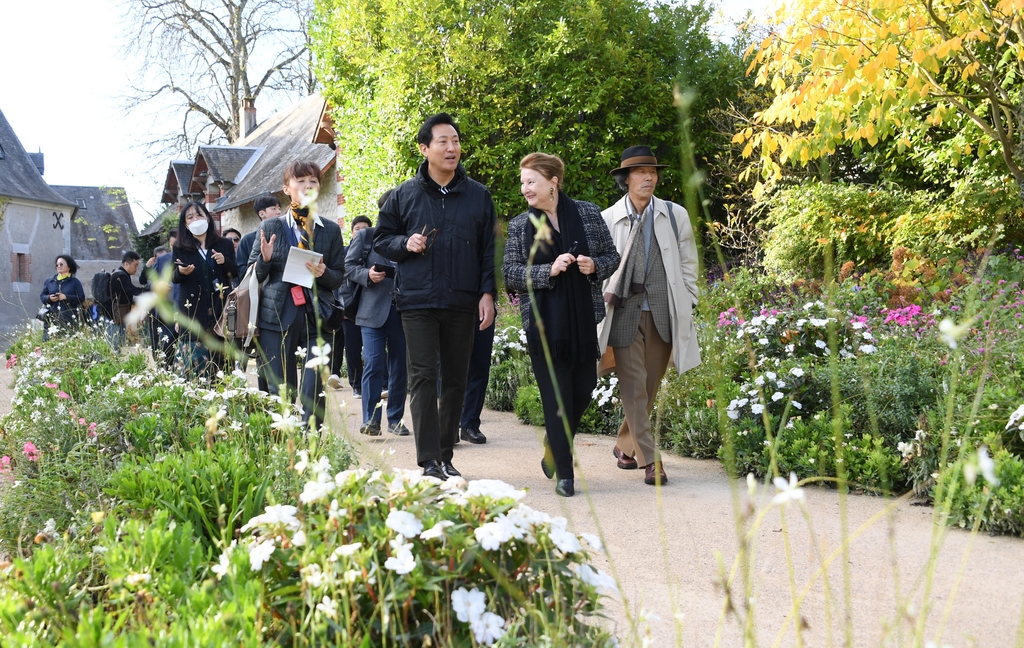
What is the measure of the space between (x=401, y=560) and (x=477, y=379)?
5317 mm

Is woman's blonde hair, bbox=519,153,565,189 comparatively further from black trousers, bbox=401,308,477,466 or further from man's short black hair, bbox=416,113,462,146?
black trousers, bbox=401,308,477,466

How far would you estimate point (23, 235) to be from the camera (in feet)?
131

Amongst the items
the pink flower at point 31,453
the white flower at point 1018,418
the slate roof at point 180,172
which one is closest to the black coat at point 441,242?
the pink flower at point 31,453

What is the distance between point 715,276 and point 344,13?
23.4 ft

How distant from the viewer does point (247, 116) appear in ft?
123

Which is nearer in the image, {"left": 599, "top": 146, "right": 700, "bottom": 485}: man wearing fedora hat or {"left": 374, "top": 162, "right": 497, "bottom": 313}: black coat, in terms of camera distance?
{"left": 374, "top": 162, "right": 497, "bottom": 313}: black coat

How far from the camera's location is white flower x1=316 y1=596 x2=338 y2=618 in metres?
1.93

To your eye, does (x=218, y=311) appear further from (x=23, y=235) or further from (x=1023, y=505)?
(x=23, y=235)

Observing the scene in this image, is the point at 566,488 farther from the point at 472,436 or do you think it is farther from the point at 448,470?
the point at 472,436

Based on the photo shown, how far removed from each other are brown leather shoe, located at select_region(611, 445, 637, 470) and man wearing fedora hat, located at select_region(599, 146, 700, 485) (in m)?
0.18

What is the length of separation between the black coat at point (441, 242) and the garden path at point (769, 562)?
114 centimetres

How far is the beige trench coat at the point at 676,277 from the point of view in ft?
18.2

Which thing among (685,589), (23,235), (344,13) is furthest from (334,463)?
(23,235)

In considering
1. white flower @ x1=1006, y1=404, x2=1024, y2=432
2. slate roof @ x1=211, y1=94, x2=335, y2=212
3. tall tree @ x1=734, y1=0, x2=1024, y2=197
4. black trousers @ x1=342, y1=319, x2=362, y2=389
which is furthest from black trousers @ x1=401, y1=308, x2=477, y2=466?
slate roof @ x1=211, y1=94, x2=335, y2=212
